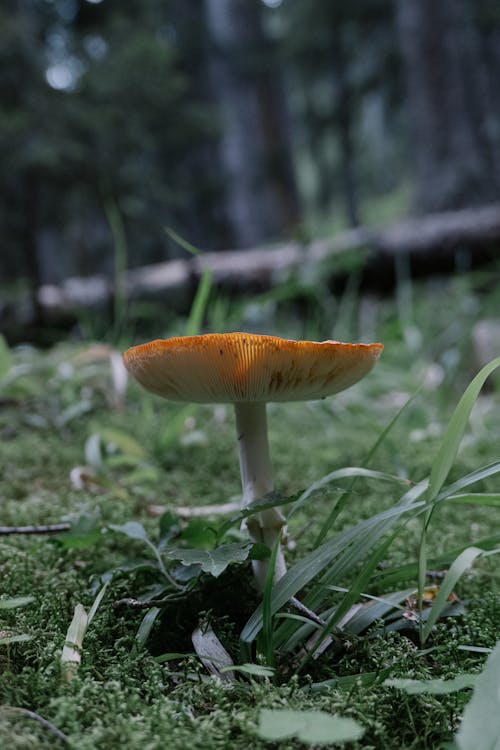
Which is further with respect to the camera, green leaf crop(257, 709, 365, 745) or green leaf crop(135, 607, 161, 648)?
green leaf crop(135, 607, 161, 648)

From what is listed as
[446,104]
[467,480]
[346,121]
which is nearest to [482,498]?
[467,480]

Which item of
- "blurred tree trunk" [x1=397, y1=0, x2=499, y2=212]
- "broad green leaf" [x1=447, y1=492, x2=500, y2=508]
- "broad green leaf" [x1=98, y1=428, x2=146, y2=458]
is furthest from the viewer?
"blurred tree trunk" [x1=397, y1=0, x2=499, y2=212]

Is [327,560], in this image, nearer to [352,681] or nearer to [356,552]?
[356,552]

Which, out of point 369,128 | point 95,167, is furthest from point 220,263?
point 369,128

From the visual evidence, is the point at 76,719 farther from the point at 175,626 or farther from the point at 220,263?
the point at 220,263

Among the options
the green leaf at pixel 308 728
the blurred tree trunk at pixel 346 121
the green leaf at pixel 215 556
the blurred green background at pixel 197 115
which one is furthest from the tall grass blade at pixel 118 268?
the blurred tree trunk at pixel 346 121

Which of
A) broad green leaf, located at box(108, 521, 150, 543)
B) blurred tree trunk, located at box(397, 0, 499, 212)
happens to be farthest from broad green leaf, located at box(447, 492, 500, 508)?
blurred tree trunk, located at box(397, 0, 499, 212)

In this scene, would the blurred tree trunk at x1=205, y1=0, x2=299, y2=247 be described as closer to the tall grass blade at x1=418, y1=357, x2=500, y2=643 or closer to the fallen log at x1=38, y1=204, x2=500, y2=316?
the fallen log at x1=38, y1=204, x2=500, y2=316

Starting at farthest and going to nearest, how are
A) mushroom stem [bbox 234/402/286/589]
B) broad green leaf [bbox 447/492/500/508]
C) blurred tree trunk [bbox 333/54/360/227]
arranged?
1. blurred tree trunk [bbox 333/54/360/227]
2. mushroom stem [bbox 234/402/286/589]
3. broad green leaf [bbox 447/492/500/508]
